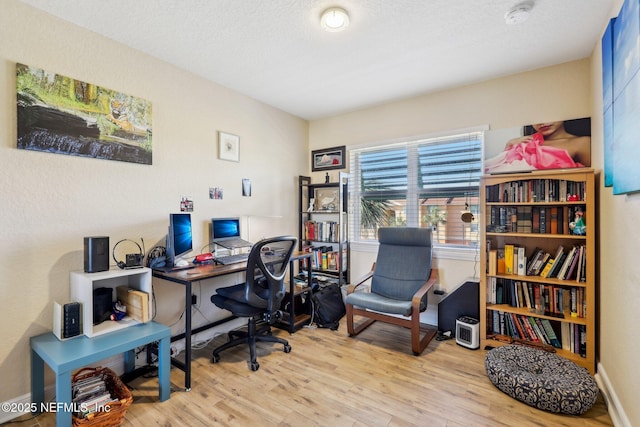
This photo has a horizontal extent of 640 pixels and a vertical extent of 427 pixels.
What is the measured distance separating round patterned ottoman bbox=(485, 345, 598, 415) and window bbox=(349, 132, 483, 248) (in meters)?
1.16

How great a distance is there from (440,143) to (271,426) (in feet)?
9.69

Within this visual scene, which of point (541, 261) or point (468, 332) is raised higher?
point (541, 261)

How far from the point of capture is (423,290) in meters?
2.67

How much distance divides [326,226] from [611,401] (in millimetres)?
2750

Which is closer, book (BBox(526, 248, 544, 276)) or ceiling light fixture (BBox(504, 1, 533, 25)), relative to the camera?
ceiling light fixture (BBox(504, 1, 533, 25))

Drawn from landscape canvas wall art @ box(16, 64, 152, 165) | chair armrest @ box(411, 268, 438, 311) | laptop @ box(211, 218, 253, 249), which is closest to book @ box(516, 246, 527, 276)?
chair armrest @ box(411, 268, 438, 311)

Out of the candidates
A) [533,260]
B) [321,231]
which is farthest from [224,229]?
[533,260]

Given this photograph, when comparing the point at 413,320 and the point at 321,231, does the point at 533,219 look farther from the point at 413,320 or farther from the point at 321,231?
the point at 321,231

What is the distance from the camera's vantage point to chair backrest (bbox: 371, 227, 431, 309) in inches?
117

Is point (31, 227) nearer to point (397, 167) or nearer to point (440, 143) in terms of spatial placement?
point (397, 167)

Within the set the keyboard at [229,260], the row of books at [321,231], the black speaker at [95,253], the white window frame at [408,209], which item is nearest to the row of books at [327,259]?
the row of books at [321,231]

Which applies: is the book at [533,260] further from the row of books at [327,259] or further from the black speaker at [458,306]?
the row of books at [327,259]

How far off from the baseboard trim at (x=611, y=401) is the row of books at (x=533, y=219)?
1012mm

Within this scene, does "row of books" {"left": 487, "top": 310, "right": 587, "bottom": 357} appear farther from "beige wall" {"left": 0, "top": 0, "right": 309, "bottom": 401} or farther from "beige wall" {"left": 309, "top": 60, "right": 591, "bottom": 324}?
"beige wall" {"left": 0, "top": 0, "right": 309, "bottom": 401}
